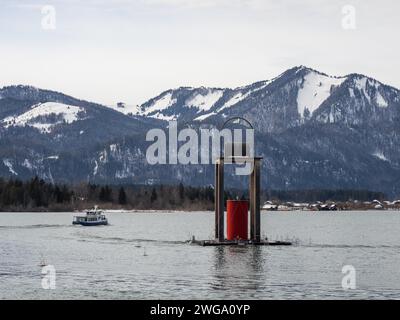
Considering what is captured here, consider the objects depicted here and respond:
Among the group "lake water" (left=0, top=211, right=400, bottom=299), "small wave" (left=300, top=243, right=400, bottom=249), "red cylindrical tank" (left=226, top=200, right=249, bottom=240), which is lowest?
"lake water" (left=0, top=211, right=400, bottom=299)

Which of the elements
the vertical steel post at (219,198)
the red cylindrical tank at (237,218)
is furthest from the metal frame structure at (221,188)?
the red cylindrical tank at (237,218)

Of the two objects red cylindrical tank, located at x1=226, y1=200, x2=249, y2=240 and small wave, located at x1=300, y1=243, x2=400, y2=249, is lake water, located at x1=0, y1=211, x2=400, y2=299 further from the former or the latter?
red cylindrical tank, located at x1=226, y1=200, x2=249, y2=240

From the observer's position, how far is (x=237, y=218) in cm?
10725

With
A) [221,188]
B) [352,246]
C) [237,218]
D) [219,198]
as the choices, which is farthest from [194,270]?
[352,246]

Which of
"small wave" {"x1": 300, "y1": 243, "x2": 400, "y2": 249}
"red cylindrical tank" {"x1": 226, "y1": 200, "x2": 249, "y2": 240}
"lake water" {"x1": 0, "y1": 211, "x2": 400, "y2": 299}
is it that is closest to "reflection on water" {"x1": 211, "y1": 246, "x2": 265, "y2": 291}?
"lake water" {"x1": 0, "y1": 211, "x2": 400, "y2": 299}

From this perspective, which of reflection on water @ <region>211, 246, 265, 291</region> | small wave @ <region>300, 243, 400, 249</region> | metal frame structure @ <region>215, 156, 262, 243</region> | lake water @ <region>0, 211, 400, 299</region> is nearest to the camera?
lake water @ <region>0, 211, 400, 299</region>

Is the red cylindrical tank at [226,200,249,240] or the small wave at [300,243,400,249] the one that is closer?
the red cylindrical tank at [226,200,249,240]

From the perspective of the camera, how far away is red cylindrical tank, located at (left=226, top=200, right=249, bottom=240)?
10562cm

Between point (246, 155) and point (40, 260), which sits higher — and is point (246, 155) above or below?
above

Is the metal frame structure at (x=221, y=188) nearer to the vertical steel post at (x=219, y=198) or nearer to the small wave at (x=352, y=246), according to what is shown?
the vertical steel post at (x=219, y=198)

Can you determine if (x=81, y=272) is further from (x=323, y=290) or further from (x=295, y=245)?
(x=295, y=245)
